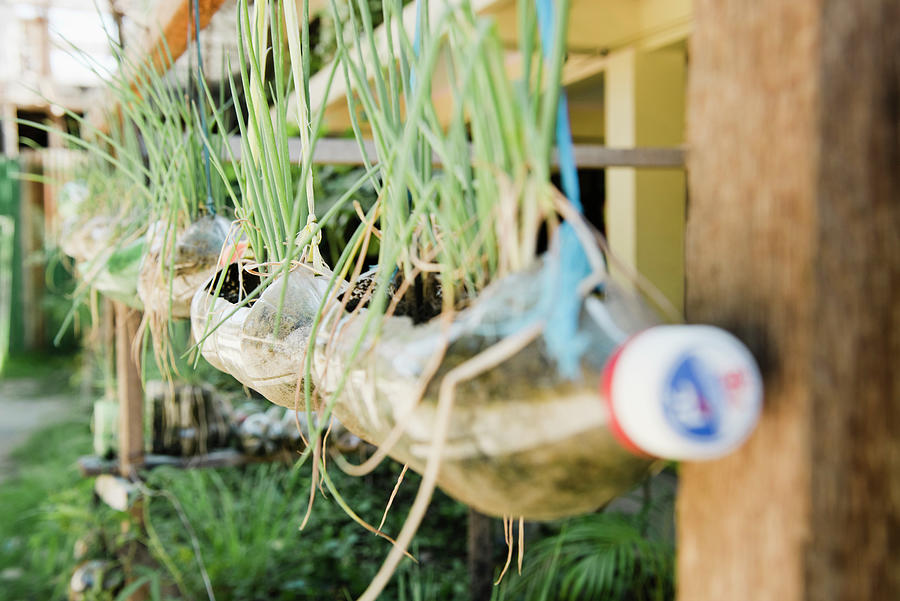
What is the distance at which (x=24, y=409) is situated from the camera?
537cm

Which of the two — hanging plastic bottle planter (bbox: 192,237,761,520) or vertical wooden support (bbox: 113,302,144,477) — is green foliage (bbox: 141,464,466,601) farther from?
hanging plastic bottle planter (bbox: 192,237,761,520)

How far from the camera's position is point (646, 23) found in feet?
11.5

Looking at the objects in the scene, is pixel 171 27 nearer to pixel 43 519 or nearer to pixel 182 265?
pixel 182 265

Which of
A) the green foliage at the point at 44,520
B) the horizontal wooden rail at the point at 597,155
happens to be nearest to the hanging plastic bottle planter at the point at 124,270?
the horizontal wooden rail at the point at 597,155

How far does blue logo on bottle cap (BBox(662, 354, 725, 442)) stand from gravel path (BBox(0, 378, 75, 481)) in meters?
4.32

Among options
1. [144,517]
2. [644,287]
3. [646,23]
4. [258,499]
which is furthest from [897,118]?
[646,23]

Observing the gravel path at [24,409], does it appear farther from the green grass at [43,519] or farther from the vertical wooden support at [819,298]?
the vertical wooden support at [819,298]

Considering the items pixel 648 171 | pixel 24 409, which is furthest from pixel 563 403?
pixel 24 409

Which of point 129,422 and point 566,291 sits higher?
point 566,291

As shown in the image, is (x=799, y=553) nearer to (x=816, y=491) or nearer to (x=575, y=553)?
(x=816, y=491)

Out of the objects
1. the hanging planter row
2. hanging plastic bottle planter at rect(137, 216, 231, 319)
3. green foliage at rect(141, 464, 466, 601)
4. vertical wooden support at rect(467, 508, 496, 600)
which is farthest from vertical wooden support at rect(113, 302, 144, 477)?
the hanging planter row

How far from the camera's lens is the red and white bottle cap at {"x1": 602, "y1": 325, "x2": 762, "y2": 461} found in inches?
9.8

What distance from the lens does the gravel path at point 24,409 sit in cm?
452

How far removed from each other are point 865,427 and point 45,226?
25.4 feet
